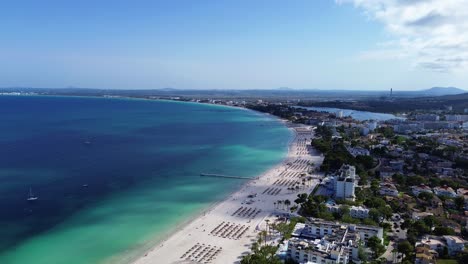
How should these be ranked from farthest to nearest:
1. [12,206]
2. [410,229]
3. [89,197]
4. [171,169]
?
1. [171,169]
2. [89,197]
3. [12,206]
4. [410,229]

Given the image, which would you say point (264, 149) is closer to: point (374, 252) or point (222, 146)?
point (222, 146)

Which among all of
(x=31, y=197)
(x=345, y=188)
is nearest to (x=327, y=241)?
(x=345, y=188)

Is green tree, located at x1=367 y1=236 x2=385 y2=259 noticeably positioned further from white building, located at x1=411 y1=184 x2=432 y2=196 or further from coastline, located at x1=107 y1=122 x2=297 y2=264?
white building, located at x1=411 y1=184 x2=432 y2=196

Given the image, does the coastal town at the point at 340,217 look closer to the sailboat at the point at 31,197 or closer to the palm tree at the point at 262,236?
the palm tree at the point at 262,236

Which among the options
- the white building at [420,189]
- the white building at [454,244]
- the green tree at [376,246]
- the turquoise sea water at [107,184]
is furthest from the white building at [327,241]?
the white building at [420,189]

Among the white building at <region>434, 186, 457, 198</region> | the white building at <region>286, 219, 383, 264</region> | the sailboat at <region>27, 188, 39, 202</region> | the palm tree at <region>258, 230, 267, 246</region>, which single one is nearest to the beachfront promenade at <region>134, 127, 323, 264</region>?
the palm tree at <region>258, 230, 267, 246</region>

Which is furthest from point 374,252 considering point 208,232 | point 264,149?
point 264,149

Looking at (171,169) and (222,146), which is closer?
(171,169)
